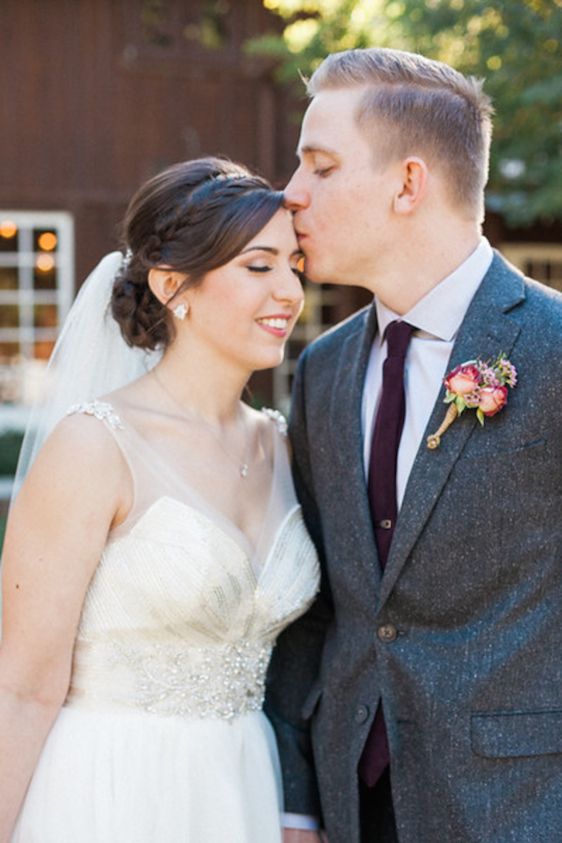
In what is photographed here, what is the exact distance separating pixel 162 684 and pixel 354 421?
801 mm

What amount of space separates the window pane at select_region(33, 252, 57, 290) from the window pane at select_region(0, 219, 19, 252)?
12.1 inches

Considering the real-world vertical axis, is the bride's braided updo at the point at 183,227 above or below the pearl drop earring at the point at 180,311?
above

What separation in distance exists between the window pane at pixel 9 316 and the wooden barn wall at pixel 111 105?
92 cm

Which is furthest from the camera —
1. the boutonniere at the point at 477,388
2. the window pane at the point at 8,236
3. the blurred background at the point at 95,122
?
the window pane at the point at 8,236

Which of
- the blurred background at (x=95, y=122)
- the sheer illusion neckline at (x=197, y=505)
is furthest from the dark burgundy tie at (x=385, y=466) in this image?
the blurred background at (x=95, y=122)

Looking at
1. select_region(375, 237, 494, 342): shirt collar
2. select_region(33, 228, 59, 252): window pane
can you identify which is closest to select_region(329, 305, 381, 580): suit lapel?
select_region(375, 237, 494, 342): shirt collar

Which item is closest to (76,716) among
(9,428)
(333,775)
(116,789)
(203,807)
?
(116,789)

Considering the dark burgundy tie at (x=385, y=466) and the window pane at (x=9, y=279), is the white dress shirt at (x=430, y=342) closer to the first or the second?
the dark burgundy tie at (x=385, y=466)

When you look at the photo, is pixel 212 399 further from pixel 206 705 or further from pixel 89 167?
pixel 89 167

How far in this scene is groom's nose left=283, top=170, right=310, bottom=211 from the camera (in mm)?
2945

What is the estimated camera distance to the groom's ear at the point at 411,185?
2.81 meters

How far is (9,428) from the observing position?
12570mm

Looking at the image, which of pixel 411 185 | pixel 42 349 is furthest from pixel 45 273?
pixel 411 185

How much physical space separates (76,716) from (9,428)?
32.9 ft
